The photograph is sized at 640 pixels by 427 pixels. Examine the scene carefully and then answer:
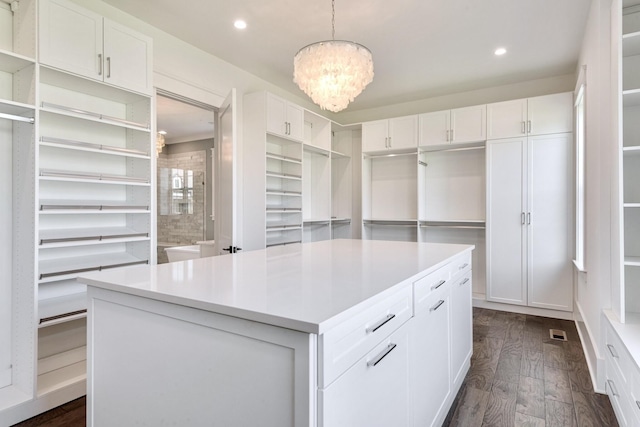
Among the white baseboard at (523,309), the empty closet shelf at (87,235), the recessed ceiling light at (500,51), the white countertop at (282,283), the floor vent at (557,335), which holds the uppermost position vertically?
the recessed ceiling light at (500,51)

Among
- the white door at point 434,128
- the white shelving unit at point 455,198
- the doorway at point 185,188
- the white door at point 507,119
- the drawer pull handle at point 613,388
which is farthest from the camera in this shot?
the doorway at point 185,188

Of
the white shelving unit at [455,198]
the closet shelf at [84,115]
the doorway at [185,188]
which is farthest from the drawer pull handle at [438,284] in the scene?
the doorway at [185,188]

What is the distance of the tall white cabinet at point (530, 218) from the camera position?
3.80 metres

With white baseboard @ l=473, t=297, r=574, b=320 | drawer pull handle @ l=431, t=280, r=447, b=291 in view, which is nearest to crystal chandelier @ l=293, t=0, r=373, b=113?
drawer pull handle @ l=431, t=280, r=447, b=291

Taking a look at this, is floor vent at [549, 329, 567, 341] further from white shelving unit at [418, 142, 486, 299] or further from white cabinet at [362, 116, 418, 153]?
white cabinet at [362, 116, 418, 153]

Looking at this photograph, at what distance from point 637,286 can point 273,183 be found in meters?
3.38

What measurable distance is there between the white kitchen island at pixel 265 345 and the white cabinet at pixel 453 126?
3053 millimetres

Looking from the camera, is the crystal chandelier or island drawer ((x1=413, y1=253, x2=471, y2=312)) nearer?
island drawer ((x1=413, y1=253, x2=471, y2=312))

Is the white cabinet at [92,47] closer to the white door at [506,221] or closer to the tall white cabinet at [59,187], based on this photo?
the tall white cabinet at [59,187]

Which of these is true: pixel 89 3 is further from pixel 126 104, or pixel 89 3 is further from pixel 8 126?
pixel 8 126

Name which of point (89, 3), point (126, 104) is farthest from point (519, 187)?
point (89, 3)

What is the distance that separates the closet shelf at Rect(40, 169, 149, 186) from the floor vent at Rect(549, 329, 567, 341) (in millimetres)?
3824

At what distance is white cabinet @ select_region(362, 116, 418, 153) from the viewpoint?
466 cm

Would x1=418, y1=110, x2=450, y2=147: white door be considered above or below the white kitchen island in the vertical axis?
above
